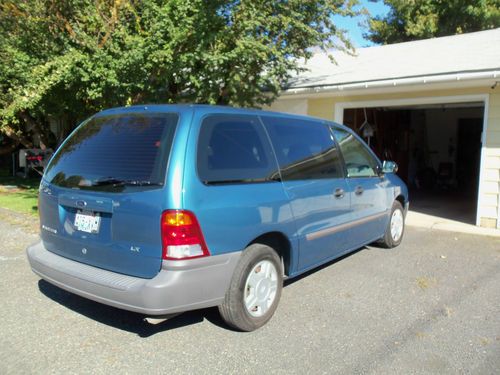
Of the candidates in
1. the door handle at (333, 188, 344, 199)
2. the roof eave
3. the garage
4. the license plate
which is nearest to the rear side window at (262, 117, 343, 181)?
the door handle at (333, 188, 344, 199)

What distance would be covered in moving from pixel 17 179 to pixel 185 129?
45.9 ft

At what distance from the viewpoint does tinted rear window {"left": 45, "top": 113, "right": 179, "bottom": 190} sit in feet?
10.4

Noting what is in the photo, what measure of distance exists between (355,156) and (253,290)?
2.42 meters

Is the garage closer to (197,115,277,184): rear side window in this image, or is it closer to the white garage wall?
the white garage wall

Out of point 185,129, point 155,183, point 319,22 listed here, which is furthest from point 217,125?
point 319,22

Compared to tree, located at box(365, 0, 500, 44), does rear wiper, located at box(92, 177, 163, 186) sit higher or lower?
lower

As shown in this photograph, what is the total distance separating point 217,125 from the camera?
11.3ft

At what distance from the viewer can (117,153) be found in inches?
134

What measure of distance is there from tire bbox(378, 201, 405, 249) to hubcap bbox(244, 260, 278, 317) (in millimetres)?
2826

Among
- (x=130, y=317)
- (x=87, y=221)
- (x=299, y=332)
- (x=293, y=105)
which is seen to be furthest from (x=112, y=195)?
(x=293, y=105)

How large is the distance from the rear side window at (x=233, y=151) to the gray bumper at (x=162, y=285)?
61 centimetres

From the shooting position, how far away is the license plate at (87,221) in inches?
130

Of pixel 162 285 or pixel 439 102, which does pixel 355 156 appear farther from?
pixel 439 102

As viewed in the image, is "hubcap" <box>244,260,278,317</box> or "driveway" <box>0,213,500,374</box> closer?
"driveway" <box>0,213,500,374</box>
